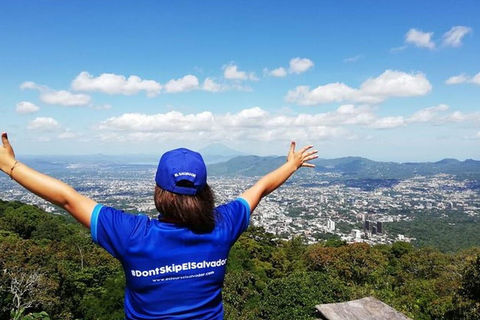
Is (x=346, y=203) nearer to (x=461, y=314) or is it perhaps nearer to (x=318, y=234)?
(x=318, y=234)

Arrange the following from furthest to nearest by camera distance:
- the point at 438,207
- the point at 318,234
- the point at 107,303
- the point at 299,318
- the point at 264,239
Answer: the point at 438,207, the point at 318,234, the point at 264,239, the point at 107,303, the point at 299,318

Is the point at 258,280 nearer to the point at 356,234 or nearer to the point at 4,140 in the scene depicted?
the point at 4,140

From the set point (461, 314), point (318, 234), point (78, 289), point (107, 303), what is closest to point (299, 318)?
point (461, 314)

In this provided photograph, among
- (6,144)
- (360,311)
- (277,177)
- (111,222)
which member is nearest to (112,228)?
(111,222)

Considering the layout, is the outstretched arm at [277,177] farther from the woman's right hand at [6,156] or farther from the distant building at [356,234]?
the distant building at [356,234]

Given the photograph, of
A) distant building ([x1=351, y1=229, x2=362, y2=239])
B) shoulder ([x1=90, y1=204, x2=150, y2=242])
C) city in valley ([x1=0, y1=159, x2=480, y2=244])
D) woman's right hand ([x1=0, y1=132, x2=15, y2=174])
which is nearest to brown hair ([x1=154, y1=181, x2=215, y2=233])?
shoulder ([x1=90, y1=204, x2=150, y2=242])

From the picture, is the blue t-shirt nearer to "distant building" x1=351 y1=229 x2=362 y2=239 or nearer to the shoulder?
the shoulder

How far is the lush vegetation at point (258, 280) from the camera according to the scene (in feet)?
45.4

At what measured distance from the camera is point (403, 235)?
235 feet

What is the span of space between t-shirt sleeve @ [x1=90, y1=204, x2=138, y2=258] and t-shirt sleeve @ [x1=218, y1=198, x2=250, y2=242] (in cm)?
44

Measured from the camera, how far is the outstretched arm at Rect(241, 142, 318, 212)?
2002mm

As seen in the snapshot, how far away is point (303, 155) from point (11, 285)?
1541 cm

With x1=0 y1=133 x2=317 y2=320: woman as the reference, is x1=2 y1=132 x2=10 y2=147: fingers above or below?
above

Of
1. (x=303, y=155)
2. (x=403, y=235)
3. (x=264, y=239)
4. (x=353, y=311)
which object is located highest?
(x=303, y=155)
